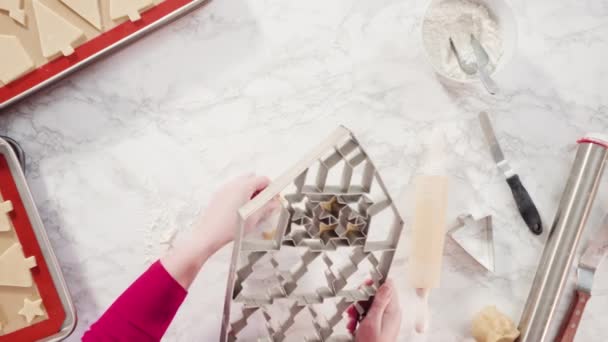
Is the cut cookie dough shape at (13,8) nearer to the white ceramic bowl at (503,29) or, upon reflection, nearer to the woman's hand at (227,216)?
the woman's hand at (227,216)

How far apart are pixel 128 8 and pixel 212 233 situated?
1.09 ft

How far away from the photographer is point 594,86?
0.80 metres

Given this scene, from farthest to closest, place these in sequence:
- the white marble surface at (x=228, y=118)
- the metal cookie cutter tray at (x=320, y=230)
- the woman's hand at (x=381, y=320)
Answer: the white marble surface at (x=228, y=118) < the woman's hand at (x=381, y=320) < the metal cookie cutter tray at (x=320, y=230)

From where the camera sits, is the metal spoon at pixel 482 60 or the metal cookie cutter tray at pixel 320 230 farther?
the metal spoon at pixel 482 60

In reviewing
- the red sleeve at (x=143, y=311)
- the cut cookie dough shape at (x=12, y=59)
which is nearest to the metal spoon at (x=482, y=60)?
the red sleeve at (x=143, y=311)

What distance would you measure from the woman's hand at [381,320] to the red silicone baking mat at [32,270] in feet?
1.38

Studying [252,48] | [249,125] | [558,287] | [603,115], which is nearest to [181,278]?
[249,125]

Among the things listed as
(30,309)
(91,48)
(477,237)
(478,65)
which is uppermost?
(91,48)

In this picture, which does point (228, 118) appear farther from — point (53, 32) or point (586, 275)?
point (586, 275)

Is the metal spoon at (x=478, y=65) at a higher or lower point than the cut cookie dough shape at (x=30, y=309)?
higher

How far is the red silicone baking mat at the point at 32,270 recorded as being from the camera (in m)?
0.72

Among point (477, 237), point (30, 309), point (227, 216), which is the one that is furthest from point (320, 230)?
point (30, 309)

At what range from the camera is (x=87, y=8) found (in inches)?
28.5

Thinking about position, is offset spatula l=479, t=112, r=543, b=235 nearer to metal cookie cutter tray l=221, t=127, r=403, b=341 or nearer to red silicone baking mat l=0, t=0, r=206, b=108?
metal cookie cutter tray l=221, t=127, r=403, b=341
